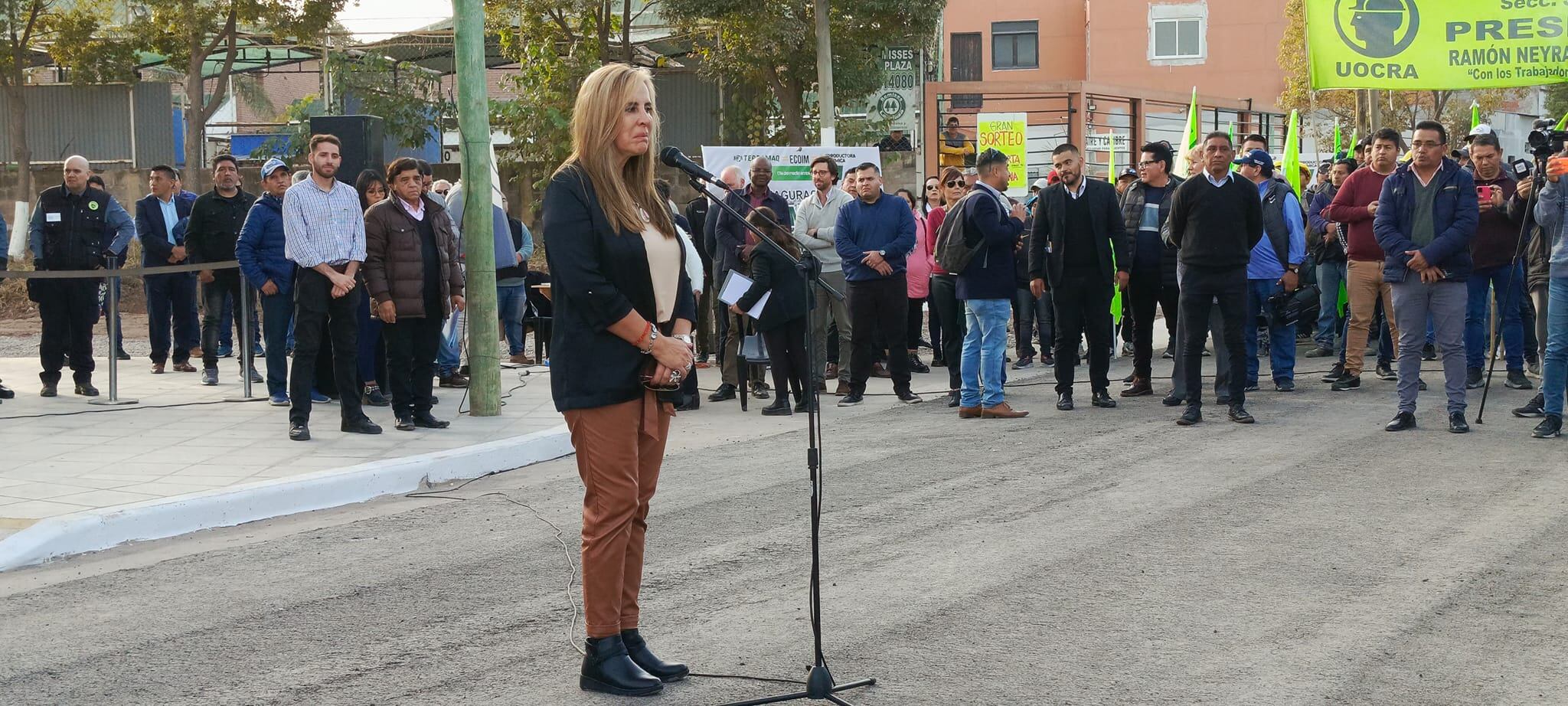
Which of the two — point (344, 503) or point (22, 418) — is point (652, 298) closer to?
point (344, 503)

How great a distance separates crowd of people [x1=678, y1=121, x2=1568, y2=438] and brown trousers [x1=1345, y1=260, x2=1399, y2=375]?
0.02 metres

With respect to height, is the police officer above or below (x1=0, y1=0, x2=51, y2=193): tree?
below

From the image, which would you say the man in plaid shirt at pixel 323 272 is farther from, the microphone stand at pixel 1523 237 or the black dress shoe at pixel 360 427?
the microphone stand at pixel 1523 237

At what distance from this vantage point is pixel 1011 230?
11531 mm

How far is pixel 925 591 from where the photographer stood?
6.07 meters

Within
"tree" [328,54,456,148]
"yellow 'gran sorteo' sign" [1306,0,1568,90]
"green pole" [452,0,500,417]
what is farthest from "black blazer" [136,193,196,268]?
"tree" [328,54,456,148]

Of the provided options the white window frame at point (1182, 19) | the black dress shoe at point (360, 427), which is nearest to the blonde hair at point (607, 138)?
the black dress shoe at point (360, 427)

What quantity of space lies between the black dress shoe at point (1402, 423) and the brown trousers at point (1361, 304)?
2.55 metres

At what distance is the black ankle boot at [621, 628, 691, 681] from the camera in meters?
4.98

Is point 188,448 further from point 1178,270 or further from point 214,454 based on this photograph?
point 1178,270

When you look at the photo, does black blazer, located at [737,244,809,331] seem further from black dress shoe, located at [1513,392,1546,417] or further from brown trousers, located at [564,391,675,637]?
brown trousers, located at [564,391,675,637]

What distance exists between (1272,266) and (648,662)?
9529mm

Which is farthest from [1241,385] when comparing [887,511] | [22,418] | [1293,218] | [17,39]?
[17,39]

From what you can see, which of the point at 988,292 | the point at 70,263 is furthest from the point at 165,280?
the point at 988,292
